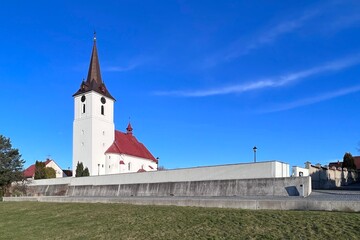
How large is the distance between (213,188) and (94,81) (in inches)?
1540

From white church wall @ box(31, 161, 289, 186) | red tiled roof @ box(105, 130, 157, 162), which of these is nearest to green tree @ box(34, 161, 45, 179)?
red tiled roof @ box(105, 130, 157, 162)

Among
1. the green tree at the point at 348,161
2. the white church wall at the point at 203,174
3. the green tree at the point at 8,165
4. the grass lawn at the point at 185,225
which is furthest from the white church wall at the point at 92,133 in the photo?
the green tree at the point at 348,161

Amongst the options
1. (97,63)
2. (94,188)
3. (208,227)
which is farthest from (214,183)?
(97,63)

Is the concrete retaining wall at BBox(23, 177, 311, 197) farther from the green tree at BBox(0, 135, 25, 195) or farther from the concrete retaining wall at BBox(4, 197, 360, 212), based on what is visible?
the green tree at BBox(0, 135, 25, 195)

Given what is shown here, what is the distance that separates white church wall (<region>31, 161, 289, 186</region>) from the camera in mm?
23656

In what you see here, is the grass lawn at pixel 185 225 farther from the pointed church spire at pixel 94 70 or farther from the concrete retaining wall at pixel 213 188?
the pointed church spire at pixel 94 70

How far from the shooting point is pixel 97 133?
2138 inches

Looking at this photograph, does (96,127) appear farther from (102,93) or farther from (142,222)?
(142,222)

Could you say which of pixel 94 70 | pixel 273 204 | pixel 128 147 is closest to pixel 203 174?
pixel 273 204

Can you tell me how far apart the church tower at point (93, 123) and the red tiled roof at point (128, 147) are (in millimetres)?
1300

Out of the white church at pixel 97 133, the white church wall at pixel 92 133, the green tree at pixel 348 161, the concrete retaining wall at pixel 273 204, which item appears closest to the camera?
the concrete retaining wall at pixel 273 204

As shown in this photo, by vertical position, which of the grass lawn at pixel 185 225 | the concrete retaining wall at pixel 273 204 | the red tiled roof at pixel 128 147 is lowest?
the grass lawn at pixel 185 225

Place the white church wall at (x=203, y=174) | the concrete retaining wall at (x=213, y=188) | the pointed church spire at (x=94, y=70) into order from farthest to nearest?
1. the pointed church spire at (x=94, y=70)
2. the white church wall at (x=203, y=174)
3. the concrete retaining wall at (x=213, y=188)

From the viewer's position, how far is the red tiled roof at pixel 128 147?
188 ft
